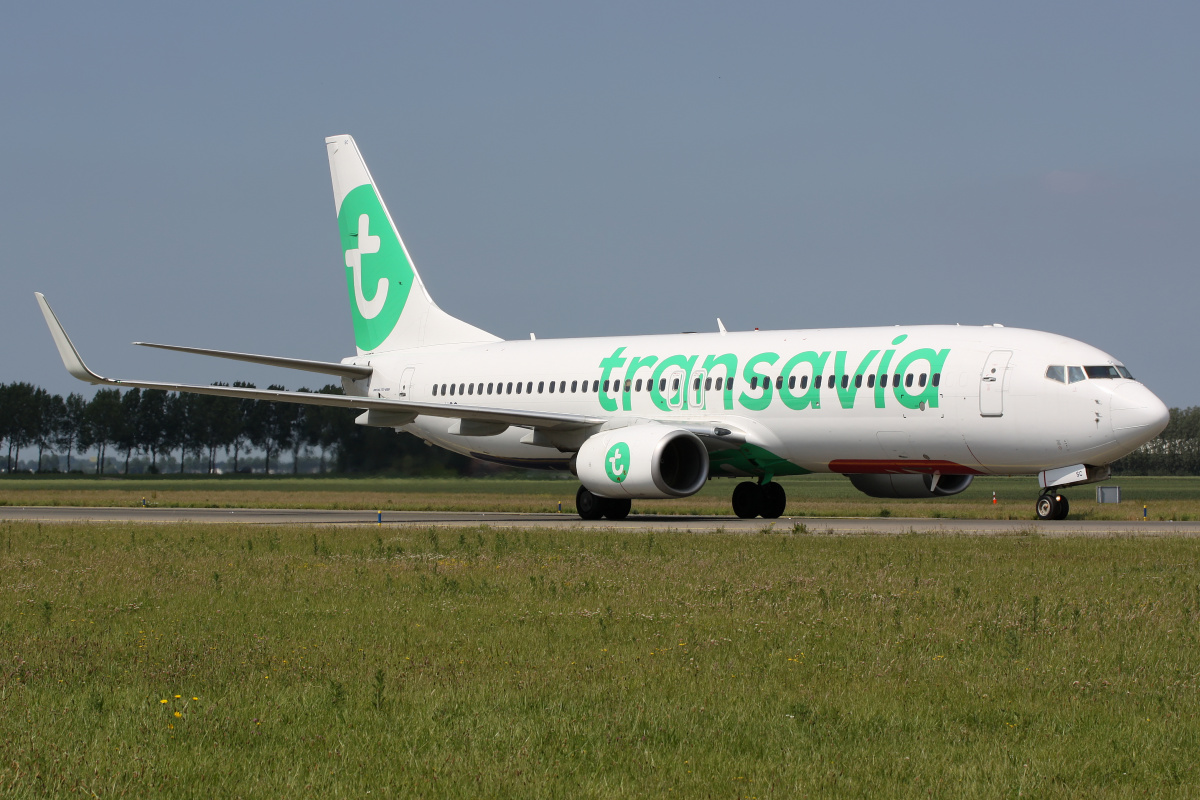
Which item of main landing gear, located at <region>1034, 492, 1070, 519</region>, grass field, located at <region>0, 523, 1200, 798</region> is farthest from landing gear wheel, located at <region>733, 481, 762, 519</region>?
grass field, located at <region>0, 523, 1200, 798</region>

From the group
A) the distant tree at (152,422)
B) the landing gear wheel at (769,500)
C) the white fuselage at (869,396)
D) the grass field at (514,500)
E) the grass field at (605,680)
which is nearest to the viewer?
the grass field at (605,680)

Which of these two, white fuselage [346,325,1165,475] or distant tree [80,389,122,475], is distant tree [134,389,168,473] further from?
white fuselage [346,325,1165,475]

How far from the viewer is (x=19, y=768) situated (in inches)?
240

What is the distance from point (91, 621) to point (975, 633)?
6.91 metres

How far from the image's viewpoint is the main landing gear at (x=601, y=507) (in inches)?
1096

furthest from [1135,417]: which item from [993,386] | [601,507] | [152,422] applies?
[152,422]

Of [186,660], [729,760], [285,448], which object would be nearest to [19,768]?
[186,660]

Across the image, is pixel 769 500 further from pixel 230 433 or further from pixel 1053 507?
pixel 230 433

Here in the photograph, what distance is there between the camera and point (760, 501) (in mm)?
28562

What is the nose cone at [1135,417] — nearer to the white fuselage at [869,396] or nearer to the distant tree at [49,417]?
the white fuselage at [869,396]

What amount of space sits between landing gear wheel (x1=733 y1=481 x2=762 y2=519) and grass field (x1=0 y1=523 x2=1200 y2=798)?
1351 centimetres

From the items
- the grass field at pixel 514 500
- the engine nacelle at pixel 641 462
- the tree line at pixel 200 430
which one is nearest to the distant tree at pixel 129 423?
the tree line at pixel 200 430

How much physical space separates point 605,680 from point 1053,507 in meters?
18.9

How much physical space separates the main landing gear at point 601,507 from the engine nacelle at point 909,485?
15.7 ft
